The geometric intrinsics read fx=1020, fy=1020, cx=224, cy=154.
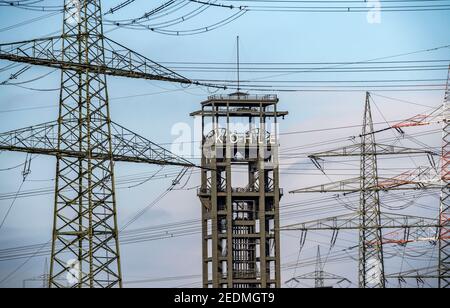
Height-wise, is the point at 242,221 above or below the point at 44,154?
above

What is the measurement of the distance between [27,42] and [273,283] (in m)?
71.3

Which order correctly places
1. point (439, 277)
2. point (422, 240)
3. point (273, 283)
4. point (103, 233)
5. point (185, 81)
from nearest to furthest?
point (103, 233)
point (185, 81)
point (439, 277)
point (422, 240)
point (273, 283)

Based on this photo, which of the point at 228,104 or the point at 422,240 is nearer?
the point at 422,240

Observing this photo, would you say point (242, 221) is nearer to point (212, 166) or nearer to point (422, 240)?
point (212, 166)

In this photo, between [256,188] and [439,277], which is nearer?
[439,277]

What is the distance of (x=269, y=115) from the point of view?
13450 cm

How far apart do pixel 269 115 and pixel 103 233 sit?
7281 centimetres

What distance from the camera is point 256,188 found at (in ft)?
427

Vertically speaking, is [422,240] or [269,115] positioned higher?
[269,115]

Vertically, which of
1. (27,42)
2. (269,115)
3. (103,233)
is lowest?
(103,233)
